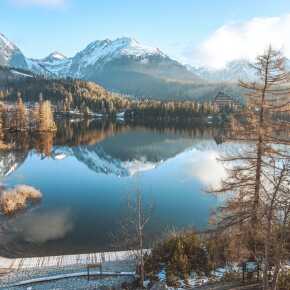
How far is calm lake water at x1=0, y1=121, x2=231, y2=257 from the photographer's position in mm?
40844

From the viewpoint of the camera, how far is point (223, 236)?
98.0 ft

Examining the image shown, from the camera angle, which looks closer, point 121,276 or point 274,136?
point 274,136

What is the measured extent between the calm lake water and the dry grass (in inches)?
55.3

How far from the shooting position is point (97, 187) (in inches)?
2527

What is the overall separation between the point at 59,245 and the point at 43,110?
11266cm

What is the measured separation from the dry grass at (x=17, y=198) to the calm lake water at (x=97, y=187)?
55.3 inches

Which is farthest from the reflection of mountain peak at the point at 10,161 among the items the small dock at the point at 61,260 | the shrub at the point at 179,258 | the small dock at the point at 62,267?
Answer: the shrub at the point at 179,258

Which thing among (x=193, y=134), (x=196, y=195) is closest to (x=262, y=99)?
(x=196, y=195)

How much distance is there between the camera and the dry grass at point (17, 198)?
158 ft

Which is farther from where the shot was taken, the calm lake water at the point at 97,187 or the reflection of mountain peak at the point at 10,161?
the reflection of mountain peak at the point at 10,161

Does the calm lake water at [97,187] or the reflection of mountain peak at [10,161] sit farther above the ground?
the reflection of mountain peak at [10,161]

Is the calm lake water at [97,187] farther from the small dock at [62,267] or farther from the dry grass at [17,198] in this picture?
the small dock at [62,267]

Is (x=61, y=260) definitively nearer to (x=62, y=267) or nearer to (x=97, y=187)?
(x=62, y=267)

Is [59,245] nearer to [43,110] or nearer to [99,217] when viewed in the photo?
[99,217]
